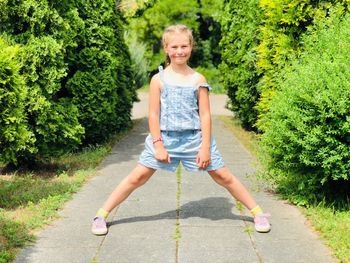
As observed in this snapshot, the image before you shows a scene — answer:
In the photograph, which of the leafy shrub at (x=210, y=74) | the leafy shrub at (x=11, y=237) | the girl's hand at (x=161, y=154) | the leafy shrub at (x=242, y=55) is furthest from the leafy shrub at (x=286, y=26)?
the leafy shrub at (x=210, y=74)

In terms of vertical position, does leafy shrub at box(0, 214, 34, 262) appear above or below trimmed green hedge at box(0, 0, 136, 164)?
below

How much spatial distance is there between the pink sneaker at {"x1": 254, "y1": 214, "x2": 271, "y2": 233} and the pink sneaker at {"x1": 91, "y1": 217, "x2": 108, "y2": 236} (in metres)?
1.26

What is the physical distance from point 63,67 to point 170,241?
3.24 metres

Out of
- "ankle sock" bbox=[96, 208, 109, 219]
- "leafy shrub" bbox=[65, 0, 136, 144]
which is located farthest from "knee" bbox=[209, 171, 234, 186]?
"leafy shrub" bbox=[65, 0, 136, 144]

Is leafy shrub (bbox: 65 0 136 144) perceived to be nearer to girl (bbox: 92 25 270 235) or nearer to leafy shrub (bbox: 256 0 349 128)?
leafy shrub (bbox: 256 0 349 128)

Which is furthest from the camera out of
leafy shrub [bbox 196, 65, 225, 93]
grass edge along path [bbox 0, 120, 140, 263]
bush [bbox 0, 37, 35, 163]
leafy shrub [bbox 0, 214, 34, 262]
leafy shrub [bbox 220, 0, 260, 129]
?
leafy shrub [bbox 196, 65, 225, 93]

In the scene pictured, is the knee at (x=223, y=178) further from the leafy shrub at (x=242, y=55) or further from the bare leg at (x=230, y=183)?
the leafy shrub at (x=242, y=55)

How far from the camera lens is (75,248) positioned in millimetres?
4375

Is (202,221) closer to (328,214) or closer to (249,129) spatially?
(328,214)

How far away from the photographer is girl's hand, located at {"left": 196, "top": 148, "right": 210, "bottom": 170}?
4.73 metres

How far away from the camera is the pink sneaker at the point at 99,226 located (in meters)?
4.70

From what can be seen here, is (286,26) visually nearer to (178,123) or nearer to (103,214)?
(178,123)

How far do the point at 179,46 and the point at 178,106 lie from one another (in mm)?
501

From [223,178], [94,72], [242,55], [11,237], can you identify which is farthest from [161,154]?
[242,55]
